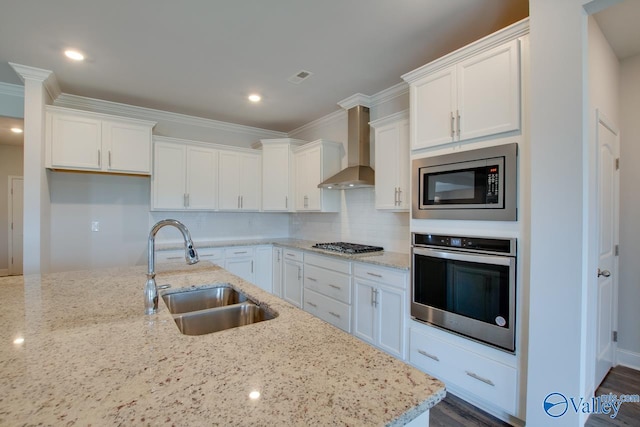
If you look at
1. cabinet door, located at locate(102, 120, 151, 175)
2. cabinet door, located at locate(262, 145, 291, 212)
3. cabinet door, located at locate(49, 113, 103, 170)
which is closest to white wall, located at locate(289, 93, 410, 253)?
cabinet door, located at locate(262, 145, 291, 212)

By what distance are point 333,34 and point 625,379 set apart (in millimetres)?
3483

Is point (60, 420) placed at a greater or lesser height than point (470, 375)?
greater

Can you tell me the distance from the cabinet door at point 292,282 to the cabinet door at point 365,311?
101cm

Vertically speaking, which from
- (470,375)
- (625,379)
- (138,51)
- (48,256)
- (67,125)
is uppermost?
(138,51)

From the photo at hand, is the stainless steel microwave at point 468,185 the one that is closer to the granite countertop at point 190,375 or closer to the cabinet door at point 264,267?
the granite countertop at point 190,375

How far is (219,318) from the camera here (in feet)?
4.95

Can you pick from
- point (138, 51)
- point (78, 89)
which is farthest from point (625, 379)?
point (78, 89)

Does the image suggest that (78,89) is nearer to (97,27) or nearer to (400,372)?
(97,27)

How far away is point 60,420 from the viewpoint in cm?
62

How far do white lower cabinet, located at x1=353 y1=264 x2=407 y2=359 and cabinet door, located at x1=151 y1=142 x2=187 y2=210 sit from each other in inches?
98.4

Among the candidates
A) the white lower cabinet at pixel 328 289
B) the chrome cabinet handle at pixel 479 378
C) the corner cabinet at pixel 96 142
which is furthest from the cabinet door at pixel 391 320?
the corner cabinet at pixel 96 142

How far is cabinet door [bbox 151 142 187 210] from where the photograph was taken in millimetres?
3797

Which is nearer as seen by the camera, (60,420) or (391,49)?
(60,420)

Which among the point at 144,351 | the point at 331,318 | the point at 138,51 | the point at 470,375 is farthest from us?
the point at 331,318
